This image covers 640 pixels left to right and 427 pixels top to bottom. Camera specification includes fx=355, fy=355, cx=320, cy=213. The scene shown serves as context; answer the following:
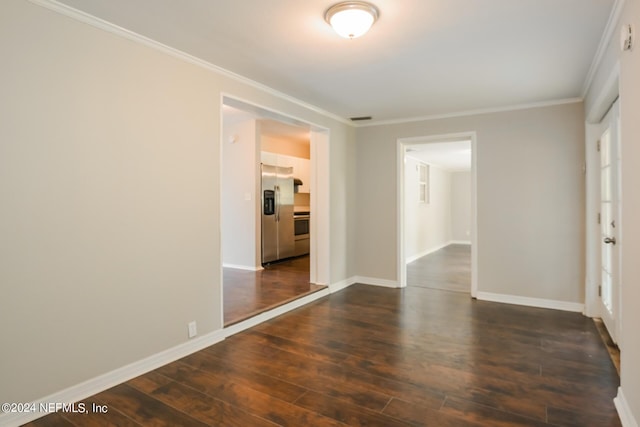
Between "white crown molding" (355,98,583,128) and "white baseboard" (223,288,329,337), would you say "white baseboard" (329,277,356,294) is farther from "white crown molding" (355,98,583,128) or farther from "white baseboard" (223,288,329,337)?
"white crown molding" (355,98,583,128)

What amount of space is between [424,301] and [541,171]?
2104 mm

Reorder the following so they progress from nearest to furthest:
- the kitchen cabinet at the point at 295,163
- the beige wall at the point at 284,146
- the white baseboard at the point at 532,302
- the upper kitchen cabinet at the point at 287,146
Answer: the white baseboard at the point at 532,302 → the upper kitchen cabinet at the point at 287,146 → the kitchen cabinet at the point at 295,163 → the beige wall at the point at 284,146

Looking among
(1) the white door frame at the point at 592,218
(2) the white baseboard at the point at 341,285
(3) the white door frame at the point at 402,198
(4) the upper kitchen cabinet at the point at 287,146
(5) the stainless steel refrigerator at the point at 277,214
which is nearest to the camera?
(1) the white door frame at the point at 592,218

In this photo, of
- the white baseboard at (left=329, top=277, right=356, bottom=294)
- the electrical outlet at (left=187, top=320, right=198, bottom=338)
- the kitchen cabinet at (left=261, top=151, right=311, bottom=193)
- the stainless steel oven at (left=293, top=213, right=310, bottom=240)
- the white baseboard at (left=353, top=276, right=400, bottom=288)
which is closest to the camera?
the electrical outlet at (left=187, top=320, right=198, bottom=338)

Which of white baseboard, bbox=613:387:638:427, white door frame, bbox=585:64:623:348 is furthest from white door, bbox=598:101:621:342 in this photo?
white baseboard, bbox=613:387:638:427

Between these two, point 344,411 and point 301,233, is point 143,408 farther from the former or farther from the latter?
point 301,233

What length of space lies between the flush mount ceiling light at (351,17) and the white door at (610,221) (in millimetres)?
2279

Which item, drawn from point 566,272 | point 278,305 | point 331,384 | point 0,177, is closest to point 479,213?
point 566,272

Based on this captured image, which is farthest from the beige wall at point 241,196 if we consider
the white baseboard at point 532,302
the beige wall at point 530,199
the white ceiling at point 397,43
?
the white baseboard at point 532,302

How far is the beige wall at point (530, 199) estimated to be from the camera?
161 inches

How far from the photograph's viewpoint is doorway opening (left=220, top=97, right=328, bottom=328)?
4945 millimetres

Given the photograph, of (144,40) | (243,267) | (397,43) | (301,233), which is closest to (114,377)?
(144,40)

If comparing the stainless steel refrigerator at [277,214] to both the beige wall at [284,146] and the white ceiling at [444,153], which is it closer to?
the beige wall at [284,146]

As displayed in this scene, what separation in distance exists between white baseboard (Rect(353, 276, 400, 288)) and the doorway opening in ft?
2.58
